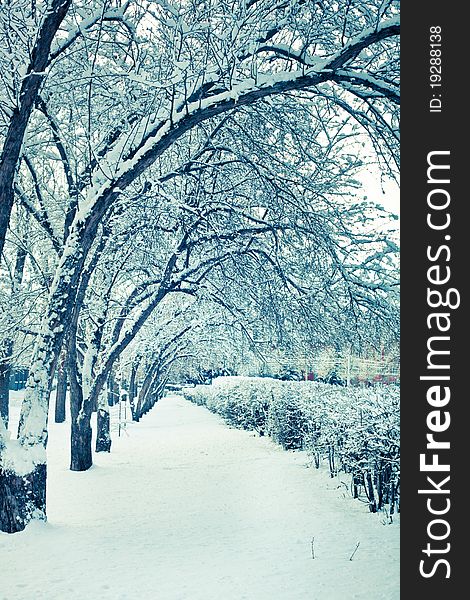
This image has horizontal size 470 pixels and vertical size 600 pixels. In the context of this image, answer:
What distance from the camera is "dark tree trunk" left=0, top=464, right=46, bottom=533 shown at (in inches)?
221

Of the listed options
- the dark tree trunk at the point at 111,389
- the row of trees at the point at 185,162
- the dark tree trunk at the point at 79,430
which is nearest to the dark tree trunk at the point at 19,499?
the row of trees at the point at 185,162

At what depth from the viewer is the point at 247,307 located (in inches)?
449

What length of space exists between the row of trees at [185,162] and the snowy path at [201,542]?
91 cm

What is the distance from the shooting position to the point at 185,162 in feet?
29.1

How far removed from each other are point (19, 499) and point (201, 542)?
67.9 inches

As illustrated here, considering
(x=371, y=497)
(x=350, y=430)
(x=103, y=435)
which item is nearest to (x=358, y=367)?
(x=350, y=430)

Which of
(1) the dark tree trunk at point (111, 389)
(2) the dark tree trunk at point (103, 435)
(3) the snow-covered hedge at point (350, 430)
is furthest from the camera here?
(1) the dark tree trunk at point (111, 389)

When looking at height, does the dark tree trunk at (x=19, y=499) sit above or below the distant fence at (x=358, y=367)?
below

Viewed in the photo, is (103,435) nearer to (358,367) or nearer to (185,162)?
(358,367)

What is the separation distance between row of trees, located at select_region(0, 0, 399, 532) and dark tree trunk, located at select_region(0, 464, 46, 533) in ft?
0.05

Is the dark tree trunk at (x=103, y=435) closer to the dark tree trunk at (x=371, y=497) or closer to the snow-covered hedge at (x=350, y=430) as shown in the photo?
the snow-covered hedge at (x=350, y=430)

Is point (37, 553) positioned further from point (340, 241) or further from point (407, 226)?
point (340, 241)

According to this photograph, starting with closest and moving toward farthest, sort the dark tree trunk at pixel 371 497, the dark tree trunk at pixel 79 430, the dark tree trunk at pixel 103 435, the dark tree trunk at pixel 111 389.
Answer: the dark tree trunk at pixel 371 497, the dark tree trunk at pixel 79 430, the dark tree trunk at pixel 103 435, the dark tree trunk at pixel 111 389

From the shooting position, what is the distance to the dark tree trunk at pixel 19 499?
560 centimetres
